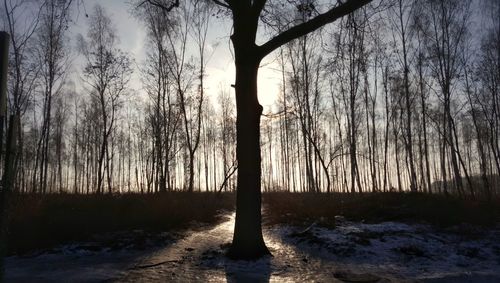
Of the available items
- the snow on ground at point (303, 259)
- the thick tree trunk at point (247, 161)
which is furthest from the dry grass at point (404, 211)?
the thick tree trunk at point (247, 161)

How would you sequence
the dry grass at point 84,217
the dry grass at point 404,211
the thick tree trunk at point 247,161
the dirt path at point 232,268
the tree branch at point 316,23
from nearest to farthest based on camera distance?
the dirt path at point 232,268, the tree branch at point 316,23, the thick tree trunk at point 247,161, the dry grass at point 84,217, the dry grass at point 404,211

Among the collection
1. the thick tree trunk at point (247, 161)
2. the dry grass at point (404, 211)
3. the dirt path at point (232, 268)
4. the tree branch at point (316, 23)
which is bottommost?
the dirt path at point (232, 268)

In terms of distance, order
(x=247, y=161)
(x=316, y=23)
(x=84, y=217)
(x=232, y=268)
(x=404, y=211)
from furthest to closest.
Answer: (x=404, y=211) → (x=84, y=217) → (x=247, y=161) → (x=316, y=23) → (x=232, y=268)

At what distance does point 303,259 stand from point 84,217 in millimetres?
6787

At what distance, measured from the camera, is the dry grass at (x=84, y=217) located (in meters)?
10.1

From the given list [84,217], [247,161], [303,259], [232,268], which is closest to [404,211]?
A: [303,259]

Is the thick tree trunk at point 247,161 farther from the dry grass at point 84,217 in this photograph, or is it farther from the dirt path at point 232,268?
the dry grass at point 84,217

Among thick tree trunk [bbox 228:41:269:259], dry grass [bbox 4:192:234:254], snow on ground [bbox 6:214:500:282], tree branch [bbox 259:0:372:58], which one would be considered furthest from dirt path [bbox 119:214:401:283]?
tree branch [bbox 259:0:372:58]

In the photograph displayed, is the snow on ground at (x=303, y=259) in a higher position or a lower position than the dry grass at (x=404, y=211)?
lower

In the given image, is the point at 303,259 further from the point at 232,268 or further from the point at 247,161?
the point at 247,161

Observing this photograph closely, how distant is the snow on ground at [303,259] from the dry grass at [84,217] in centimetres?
89

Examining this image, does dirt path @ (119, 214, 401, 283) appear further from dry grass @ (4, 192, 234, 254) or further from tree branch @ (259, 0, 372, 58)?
tree branch @ (259, 0, 372, 58)

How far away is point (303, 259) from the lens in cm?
850

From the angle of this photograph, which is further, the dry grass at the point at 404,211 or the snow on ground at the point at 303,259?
the dry grass at the point at 404,211
